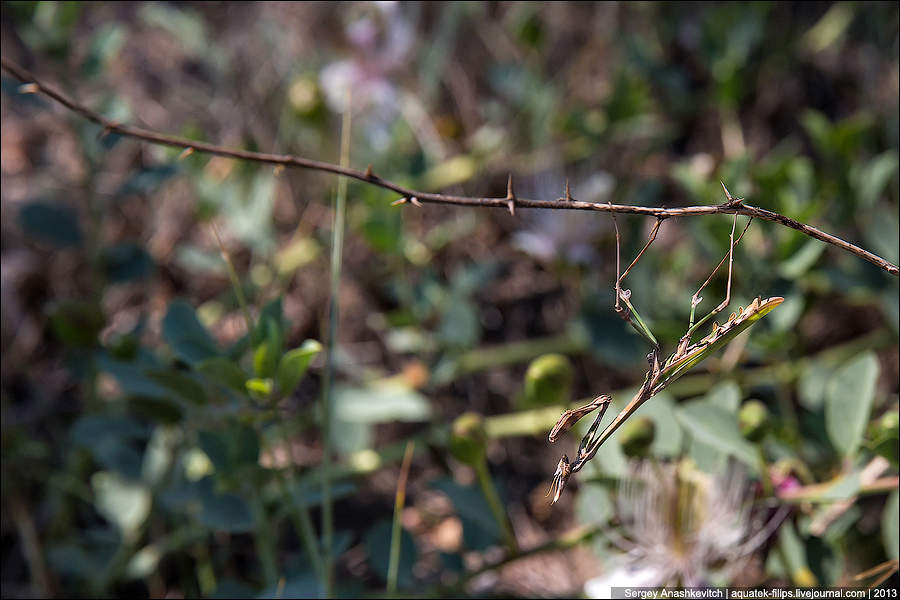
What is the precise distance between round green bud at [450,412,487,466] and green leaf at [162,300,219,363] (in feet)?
0.91

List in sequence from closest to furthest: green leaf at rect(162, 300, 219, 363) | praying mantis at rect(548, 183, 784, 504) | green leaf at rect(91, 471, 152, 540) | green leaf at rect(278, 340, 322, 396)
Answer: praying mantis at rect(548, 183, 784, 504), green leaf at rect(278, 340, 322, 396), green leaf at rect(162, 300, 219, 363), green leaf at rect(91, 471, 152, 540)

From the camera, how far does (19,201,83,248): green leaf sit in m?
1.28

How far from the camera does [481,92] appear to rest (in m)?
1.81

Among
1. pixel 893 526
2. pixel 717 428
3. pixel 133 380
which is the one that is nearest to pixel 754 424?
pixel 717 428

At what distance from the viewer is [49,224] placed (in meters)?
1.29

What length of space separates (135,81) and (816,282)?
1506mm

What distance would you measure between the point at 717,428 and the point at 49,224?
1.04 metres

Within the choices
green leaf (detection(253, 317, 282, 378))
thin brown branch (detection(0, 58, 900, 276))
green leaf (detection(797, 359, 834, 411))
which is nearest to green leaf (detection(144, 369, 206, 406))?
green leaf (detection(253, 317, 282, 378))

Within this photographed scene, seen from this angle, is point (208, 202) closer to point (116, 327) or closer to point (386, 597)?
point (116, 327)

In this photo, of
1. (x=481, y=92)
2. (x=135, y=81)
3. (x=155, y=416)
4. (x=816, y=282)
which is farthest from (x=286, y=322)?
(x=135, y=81)

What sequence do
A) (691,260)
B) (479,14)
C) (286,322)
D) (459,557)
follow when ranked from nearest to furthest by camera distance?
(286,322) → (459,557) → (691,260) → (479,14)

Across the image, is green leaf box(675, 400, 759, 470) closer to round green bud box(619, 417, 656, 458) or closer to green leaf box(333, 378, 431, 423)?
round green bud box(619, 417, 656, 458)

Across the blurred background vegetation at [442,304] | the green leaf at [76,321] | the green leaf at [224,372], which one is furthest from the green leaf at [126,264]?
the green leaf at [224,372]

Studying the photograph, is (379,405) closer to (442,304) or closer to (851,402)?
(442,304)
